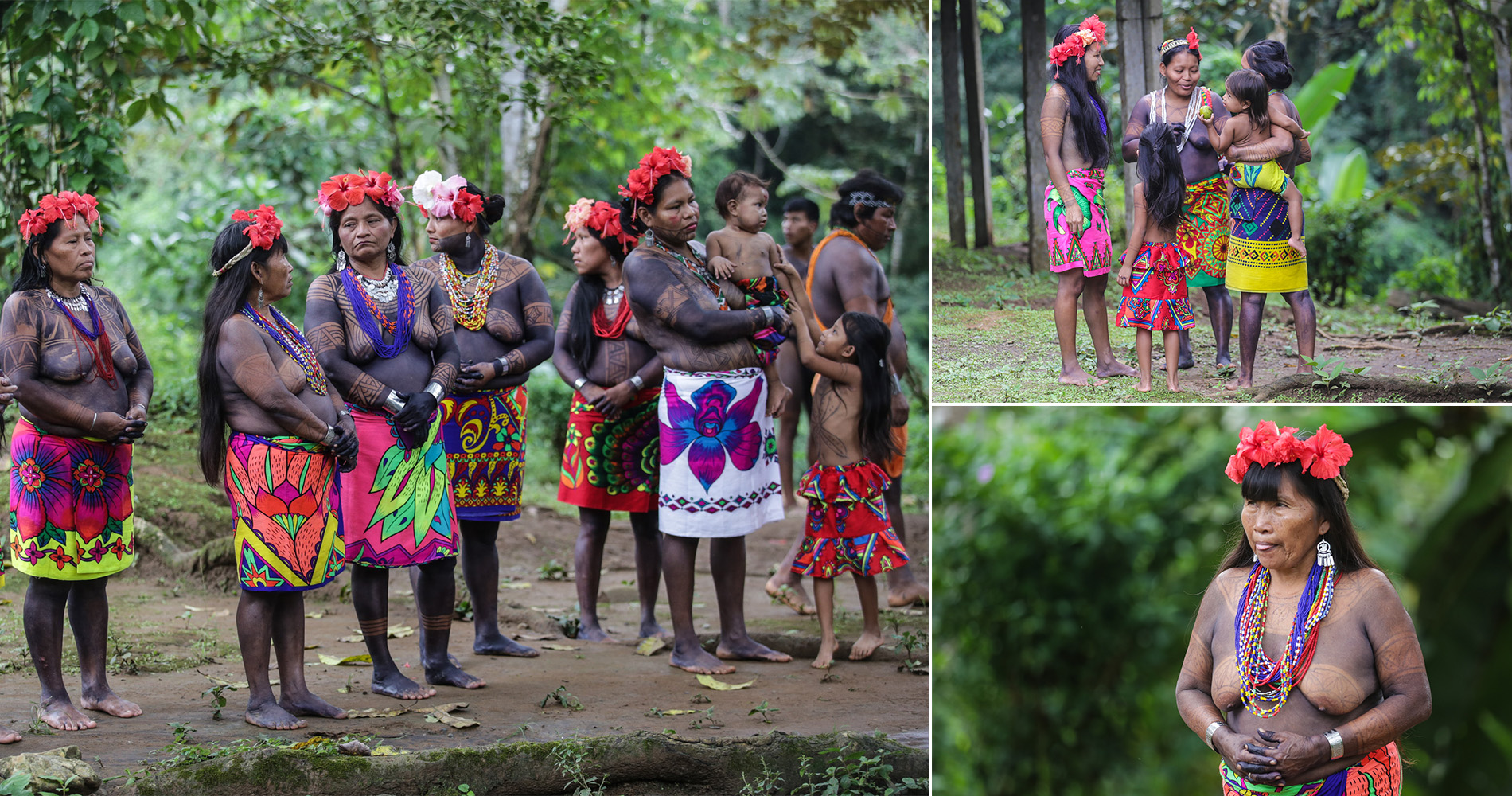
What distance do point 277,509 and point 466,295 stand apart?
1394 millimetres

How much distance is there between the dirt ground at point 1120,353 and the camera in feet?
12.8

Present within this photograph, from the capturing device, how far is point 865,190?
19.4 feet

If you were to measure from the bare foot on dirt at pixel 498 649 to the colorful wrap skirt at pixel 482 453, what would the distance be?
60 centimetres

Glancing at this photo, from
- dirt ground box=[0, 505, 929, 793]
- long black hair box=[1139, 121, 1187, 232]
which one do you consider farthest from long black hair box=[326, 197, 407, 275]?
long black hair box=[1139, 121, 1187, 232]

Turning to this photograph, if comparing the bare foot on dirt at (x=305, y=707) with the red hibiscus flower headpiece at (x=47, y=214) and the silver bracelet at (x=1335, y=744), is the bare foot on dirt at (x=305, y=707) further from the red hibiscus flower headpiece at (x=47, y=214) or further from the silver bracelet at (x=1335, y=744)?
the silver bracelet at (x=1335, y=744)

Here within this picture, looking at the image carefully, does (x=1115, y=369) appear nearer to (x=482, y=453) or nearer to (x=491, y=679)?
(x=482, y=453)

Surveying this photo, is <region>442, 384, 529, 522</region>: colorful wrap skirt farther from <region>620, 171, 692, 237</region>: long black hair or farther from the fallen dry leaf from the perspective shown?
the fallen dry leaf

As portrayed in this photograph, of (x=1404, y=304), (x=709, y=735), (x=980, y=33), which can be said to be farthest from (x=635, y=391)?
(x=1404, y=304)

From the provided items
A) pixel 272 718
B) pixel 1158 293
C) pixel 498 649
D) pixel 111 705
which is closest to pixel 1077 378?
pixel 1158 293

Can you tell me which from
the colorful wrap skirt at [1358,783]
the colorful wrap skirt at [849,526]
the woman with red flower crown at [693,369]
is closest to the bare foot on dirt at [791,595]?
the colorful wrap skirt at [849,526]

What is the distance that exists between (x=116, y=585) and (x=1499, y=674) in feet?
20.9

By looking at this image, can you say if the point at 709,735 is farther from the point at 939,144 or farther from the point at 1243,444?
the point at 939,144

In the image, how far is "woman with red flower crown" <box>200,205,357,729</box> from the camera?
414cm

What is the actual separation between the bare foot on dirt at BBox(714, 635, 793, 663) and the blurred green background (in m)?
0.99
